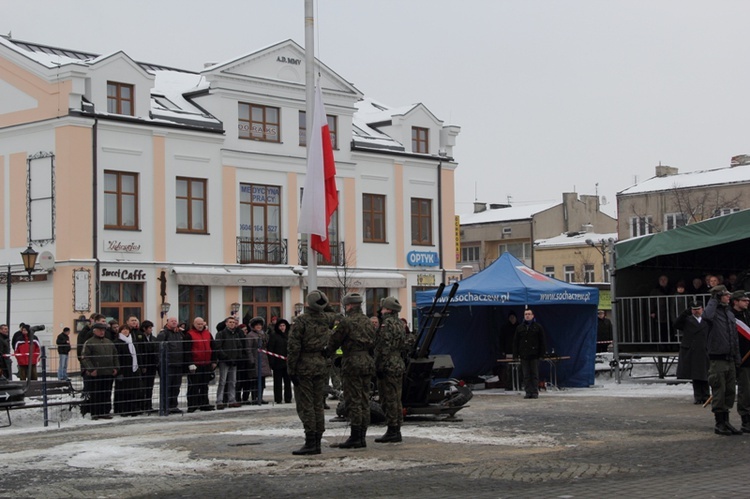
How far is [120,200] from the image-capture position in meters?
40.0

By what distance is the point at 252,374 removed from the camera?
2288 centimetres

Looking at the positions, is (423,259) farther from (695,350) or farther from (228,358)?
(695,350)

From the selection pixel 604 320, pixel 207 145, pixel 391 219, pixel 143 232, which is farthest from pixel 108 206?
pixel 604 320

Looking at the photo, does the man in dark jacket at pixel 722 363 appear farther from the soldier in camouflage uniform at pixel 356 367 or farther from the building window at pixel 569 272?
the building window at pixel 569 272

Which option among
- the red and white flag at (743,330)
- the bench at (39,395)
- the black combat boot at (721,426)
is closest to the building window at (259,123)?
the bench at (39,395)

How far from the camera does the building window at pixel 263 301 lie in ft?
142

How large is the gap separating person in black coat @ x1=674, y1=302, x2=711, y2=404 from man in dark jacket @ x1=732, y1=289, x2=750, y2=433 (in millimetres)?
4168

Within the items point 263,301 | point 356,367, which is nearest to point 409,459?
point 356,367

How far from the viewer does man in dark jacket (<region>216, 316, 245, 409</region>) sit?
2206 cm

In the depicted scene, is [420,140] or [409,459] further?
[420,140]

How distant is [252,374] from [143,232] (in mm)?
18561

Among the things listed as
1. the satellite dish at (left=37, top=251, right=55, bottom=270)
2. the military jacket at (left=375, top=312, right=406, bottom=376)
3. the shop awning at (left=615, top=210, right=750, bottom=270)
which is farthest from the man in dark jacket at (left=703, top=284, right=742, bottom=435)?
the satellite dish at (left=37, top=251, right=55, bottom=270)

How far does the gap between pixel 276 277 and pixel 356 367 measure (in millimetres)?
29585

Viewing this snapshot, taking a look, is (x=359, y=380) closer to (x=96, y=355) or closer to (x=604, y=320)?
(x=96, y=355)
